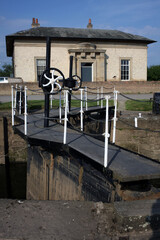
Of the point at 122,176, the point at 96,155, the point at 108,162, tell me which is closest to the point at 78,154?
the point at 96,155

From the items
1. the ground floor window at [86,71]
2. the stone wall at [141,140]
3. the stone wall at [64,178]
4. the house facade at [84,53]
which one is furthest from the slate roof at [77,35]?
the stone wall at [64,178]

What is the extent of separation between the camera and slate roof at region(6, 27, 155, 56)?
23.9m

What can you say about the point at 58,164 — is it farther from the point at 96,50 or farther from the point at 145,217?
the point at 96,50

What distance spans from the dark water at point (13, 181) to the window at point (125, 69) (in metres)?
16.9

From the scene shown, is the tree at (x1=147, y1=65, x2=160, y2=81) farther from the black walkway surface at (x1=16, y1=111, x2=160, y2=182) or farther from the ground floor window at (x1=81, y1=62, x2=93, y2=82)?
the black walkway surface at (x1=16, y1=111, x2=160, y2=182)

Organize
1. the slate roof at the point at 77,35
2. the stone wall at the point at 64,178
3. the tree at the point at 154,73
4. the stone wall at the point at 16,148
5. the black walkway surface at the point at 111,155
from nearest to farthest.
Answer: the black walkway surface at the point at 111,155
the stone wall at the point at 64,178
the stone wall at the point at 16,148
the slate roof at the point at 77,35
the tree at the point at 154,73

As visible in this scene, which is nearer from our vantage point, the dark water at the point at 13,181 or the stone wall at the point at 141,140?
the dark water at the point at 13,181

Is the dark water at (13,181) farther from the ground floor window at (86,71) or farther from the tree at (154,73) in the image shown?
the tree at (154,73)

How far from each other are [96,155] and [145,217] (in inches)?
79.0

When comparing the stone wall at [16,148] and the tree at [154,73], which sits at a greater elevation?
the tree at [154,73]

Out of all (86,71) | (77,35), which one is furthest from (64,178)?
(77,35)

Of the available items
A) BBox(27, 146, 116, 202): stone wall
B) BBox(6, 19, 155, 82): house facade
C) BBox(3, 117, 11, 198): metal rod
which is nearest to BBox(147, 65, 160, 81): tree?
BBox(6, 19, 155, 82): house facade

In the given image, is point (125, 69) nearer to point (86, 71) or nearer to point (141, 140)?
point (86, 71)

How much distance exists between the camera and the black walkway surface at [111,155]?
3.80 meters
